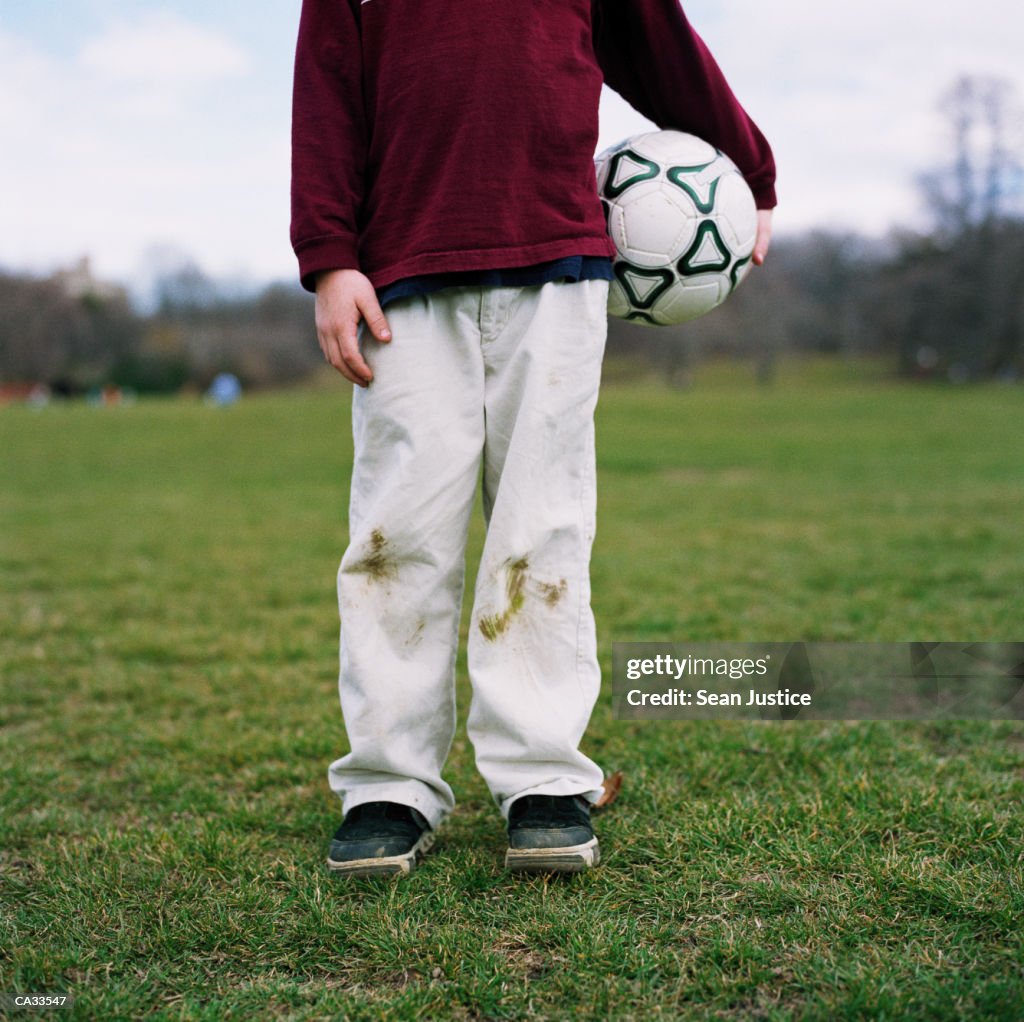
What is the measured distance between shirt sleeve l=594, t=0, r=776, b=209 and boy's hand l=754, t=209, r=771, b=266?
0.02m

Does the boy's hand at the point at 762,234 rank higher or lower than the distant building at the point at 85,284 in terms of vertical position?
lower

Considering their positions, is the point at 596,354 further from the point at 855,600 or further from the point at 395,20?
the point at 855,600

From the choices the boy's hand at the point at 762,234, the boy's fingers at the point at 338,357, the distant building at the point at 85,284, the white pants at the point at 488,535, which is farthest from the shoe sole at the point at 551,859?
the distant building at the point at 85,284

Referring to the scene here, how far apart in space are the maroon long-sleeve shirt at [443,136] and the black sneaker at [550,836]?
1.04 metres

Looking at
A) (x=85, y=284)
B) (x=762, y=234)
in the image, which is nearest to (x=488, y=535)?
(x=762, y=234)

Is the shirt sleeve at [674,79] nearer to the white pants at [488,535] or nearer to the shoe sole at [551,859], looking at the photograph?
the white pants at [488,535]

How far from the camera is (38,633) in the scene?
4.10 meters

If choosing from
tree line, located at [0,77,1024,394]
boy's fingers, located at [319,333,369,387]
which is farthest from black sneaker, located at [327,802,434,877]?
tree line, located at [0,77,1024,394]

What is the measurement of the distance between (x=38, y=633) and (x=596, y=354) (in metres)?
3.07

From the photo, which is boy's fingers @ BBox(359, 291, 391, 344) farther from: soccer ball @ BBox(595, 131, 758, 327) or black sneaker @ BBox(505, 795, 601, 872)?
black sneaker @ BBox(505, 795, 601, 872)

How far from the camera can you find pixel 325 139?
195 centimetres

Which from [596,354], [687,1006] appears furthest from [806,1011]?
[596,354]

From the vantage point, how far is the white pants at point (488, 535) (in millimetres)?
1937

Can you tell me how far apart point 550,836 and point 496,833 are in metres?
0.29
